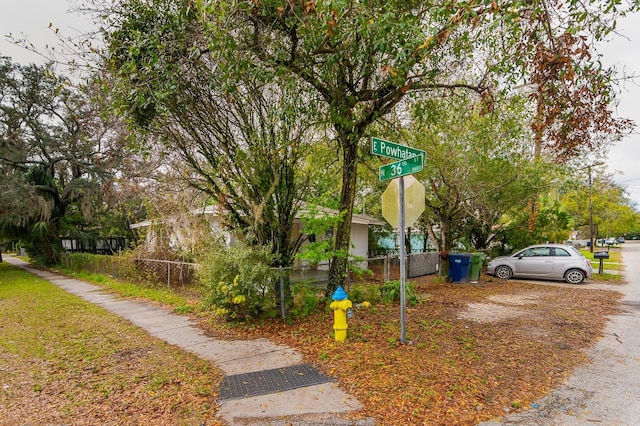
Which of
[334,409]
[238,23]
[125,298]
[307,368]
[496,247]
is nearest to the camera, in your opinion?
[334,409]

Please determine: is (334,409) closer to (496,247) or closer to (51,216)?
(496,247)

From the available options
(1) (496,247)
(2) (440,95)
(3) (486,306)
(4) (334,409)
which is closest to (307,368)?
(4) (334,409)

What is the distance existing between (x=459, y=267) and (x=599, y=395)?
28.3 ft

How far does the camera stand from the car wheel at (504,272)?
45.6ft

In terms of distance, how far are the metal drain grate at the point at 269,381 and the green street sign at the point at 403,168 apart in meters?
2.91

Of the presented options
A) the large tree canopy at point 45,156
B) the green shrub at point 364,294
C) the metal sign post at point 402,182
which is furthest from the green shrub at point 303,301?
the large tree canopy at point 45,156

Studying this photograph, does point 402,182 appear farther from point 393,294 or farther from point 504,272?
point 504,272

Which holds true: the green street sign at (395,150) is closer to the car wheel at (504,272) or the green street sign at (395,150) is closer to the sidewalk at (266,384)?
the sidewalk at (266,384)

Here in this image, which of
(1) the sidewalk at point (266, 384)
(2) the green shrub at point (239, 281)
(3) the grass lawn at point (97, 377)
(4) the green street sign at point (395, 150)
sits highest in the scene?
(4) the green street sign at point (395, 150)

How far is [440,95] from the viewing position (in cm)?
837

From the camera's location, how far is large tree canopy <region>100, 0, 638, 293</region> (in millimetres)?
4527

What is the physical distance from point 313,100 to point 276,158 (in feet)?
4.62

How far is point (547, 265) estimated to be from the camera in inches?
517

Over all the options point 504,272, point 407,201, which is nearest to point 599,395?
point 407,201
